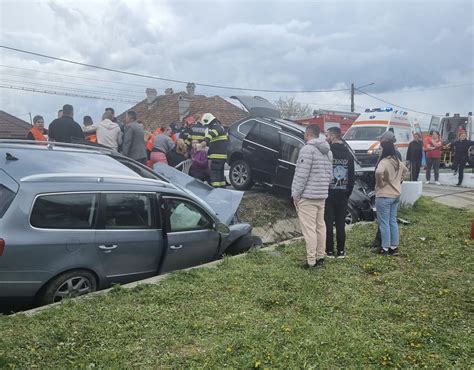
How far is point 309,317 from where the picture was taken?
4.17 m

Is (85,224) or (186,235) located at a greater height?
(85,224)

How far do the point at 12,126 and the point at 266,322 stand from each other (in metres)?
30.5

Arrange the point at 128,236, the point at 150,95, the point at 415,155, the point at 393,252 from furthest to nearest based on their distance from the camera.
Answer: the point at 150,95
the point at 415,155
the point at 393,252
the point at 128,236

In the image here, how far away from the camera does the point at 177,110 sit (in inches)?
1433

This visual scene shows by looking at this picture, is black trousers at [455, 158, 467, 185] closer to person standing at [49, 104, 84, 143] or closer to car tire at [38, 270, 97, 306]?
person standing at [49, 104, 84, 143]

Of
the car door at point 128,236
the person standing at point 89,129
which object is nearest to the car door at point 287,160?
the person standing at point 89,129

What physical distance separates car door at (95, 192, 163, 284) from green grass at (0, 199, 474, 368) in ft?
1.29

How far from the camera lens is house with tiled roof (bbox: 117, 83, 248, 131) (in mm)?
35719

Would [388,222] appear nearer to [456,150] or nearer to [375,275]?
[375,275]

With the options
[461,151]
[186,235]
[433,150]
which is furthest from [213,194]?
[433,150]

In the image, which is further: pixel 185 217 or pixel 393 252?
pixel 393 252

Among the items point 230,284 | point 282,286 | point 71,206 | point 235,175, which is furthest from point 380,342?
point 235,175

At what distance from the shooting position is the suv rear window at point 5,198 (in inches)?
167

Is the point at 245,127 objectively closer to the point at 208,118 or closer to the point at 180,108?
the point at 208,118
